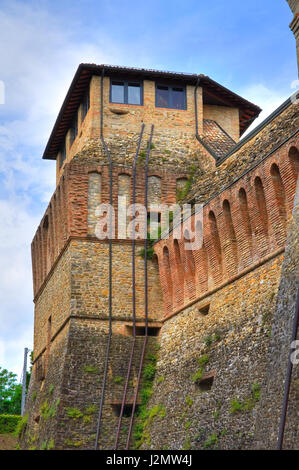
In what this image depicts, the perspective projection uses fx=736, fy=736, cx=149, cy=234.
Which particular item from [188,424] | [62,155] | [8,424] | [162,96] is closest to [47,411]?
[188,424]

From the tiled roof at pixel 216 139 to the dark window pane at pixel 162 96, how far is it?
5.31 ft

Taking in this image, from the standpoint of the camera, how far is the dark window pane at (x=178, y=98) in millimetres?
25109

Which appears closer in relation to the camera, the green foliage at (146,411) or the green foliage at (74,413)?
the green foliage at (146,411)

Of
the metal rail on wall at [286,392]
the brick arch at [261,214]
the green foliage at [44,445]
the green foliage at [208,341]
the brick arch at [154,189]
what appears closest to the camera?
the metal rail on wall at [286,392]

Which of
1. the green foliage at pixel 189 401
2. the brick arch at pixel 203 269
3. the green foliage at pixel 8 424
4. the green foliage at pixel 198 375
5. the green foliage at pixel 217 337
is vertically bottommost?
the green foliage at pixel 189 401

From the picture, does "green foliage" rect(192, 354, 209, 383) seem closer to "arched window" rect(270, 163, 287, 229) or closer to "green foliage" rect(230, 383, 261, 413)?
"green foliage" rect(230, 383, 261, 413)

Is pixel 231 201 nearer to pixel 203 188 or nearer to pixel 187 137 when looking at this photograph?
pixel 203 188

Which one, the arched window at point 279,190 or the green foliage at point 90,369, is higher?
the arched window at point 279,190

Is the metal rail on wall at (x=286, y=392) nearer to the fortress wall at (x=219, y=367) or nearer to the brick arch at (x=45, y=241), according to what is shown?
the fortress wall at (x=219, y=367)

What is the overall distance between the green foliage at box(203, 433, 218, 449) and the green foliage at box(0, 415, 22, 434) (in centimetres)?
2106

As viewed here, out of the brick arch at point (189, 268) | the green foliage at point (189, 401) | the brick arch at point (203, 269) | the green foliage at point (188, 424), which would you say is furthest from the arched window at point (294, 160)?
the green foliage at point (188, 424)

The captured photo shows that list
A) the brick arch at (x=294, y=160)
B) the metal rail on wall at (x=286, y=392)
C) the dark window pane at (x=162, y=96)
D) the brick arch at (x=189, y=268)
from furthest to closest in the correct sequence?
the dark window pane at (x=162, y=96) → the brick arch at (x=189, y=268) → the brick arch at (x=294, y=160) → the metal rail on wall at (x=286, y=392)

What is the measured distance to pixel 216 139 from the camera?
24859 mm

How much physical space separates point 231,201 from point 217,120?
8766mm
